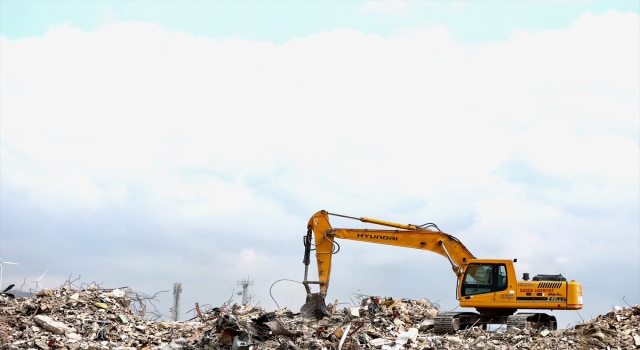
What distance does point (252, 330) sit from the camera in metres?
15.9

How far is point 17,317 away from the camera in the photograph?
60.7 ft

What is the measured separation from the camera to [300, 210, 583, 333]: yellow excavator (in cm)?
1927

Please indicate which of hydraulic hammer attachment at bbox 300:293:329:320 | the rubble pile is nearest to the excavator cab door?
hydraulic hammer attachment at bbox 300:293:329:320

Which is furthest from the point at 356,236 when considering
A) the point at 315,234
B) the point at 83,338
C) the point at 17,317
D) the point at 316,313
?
the point at 17,317

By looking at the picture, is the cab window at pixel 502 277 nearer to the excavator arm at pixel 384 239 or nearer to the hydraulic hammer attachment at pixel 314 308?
the excavator arm at pixel 384 239

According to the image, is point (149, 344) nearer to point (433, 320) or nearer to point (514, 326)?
point (433, 320)

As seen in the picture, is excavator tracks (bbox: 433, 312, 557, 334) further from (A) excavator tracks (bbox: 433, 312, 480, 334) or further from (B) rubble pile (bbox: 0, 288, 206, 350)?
(B) rubble pile (bbox: 0, 288, 206, 350)

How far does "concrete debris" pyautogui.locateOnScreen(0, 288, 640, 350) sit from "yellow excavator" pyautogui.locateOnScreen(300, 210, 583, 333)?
1.45ft

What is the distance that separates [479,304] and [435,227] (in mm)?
2155

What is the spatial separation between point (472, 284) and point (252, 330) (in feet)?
20.3

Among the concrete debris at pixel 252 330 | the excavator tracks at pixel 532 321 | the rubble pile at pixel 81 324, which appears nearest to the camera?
the concrete debris at pixel 252 330

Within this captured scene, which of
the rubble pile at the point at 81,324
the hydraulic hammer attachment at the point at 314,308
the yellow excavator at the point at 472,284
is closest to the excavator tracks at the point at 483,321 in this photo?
the yellow excavator at the point at 472,284

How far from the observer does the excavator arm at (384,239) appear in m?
19.7

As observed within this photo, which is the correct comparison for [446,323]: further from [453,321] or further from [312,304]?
[312,304]
